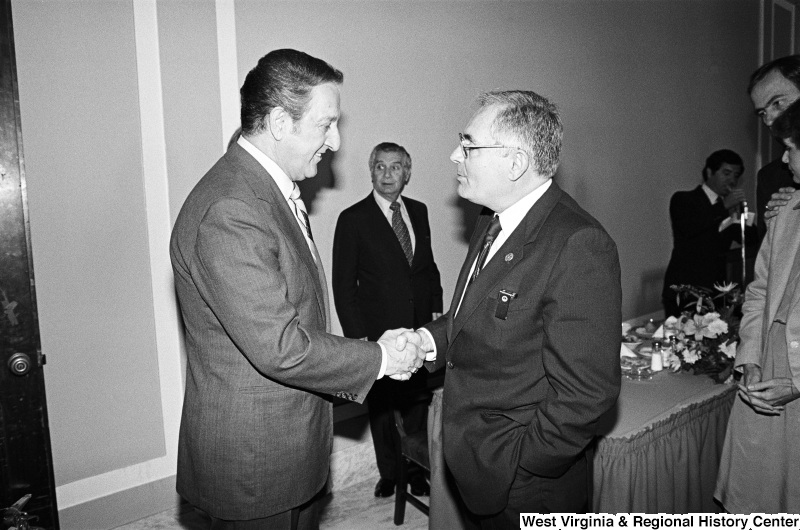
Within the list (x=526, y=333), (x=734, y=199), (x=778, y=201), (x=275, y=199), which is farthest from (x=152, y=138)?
(x=734, y=199)

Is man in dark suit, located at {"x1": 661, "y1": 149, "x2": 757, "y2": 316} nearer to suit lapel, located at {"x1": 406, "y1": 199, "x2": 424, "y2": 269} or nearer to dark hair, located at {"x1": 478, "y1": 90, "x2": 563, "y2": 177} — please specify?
suit lapel, located at {"x1": 406, "y1": 199, "x2": 424, "y2": 269}

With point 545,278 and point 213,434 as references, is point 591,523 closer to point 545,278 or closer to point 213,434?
point 545,278

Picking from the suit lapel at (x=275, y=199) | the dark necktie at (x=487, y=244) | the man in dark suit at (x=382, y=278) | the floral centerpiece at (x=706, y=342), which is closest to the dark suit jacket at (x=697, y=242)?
the floral centerpiece at (x=706, y=342)

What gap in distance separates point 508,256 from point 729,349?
1675 mm

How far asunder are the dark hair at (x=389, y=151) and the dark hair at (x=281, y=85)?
1.97 m

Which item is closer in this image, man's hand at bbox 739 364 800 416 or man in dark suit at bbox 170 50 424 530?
man in dark suit at bbox 170 50 424 530

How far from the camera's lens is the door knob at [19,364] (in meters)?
2.43

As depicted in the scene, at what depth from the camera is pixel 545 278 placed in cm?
181

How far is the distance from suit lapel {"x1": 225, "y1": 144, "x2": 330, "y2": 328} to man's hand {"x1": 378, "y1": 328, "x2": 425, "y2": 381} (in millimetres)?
298

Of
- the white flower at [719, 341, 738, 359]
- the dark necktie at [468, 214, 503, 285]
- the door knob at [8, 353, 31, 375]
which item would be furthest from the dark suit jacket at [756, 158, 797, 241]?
the door knob at [8, 353, 31, 375]

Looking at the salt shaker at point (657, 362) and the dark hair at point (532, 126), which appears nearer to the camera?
the dark hair at point (532, 126)

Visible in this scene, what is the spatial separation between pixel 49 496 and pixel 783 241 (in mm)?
2878

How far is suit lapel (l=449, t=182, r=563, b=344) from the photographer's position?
1.91 m

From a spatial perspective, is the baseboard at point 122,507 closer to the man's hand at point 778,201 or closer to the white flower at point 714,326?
the white flower at point 714,326
